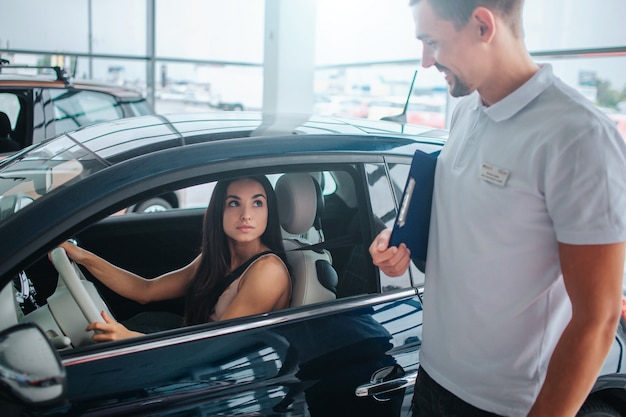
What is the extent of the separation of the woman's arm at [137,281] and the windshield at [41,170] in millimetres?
372

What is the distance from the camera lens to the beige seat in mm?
1793

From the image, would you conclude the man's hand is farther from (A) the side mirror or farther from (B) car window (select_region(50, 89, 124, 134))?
(B) car window (select_region(50, 89, 124, 134))

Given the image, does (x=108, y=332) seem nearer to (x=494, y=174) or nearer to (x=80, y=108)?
(x=494, y=174)

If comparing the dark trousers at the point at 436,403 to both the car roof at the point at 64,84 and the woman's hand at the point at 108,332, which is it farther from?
the car roof at the point at 64,84

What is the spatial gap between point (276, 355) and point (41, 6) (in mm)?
9316

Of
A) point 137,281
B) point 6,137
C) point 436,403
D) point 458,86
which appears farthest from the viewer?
point 6,137

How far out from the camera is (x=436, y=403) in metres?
1.33

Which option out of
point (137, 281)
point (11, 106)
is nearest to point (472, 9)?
point (137, 281)

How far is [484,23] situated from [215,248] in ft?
3.92

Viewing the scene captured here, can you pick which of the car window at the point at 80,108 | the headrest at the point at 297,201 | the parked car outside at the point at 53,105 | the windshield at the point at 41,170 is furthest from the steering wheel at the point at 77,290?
the car window at the point at 80,108

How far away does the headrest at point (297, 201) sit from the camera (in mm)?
1878

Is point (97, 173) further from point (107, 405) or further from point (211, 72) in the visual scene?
point (211, 72)

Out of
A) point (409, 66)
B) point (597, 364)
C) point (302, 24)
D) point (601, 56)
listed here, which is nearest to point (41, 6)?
point (302, 24)

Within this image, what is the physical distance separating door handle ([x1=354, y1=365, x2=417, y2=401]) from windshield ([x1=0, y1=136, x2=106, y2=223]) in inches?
35.2
